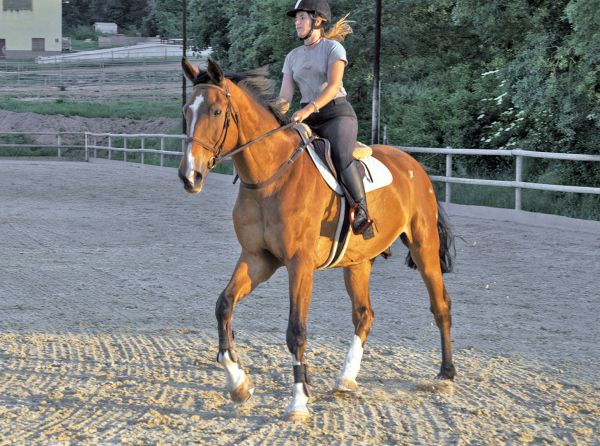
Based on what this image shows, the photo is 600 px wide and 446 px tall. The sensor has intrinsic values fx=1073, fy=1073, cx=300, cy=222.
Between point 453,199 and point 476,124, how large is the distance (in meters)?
4.87

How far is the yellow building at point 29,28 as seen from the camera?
9256 centimetres

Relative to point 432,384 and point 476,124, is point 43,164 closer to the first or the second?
point 476,124

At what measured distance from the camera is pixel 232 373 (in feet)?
21.2

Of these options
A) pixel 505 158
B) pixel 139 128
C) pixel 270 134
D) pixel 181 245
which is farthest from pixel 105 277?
pixel 139 128

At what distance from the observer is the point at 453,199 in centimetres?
2209

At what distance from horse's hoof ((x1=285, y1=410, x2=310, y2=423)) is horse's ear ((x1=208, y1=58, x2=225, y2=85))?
199 cm

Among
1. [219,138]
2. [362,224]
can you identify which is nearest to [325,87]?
[362,224]

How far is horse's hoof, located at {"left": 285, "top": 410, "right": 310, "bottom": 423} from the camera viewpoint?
6.17m

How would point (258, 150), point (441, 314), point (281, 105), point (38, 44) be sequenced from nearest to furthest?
point (258, 150)
point (281, 105)
point (441, 314)
point (38, 44)

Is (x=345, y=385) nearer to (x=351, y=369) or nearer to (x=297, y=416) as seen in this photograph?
(x=351, y=369)

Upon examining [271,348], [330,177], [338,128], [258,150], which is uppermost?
[338,128]

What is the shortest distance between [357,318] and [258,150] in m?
1.52

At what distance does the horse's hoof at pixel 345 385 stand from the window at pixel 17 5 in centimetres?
9053

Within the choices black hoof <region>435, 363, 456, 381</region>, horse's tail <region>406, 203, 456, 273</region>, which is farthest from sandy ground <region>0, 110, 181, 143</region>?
black hoof <region>435, 363, 456, 381</region>
